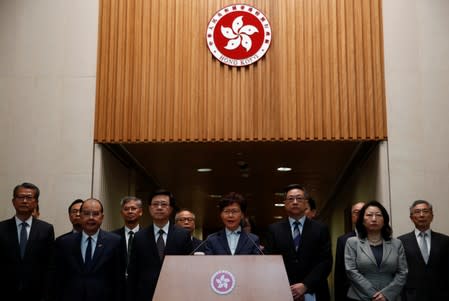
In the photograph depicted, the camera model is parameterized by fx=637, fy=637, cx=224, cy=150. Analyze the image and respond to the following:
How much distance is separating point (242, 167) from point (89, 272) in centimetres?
522

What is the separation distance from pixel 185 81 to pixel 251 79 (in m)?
0.77

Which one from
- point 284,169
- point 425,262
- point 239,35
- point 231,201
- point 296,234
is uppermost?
point 239,35

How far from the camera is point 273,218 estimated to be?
17031mm

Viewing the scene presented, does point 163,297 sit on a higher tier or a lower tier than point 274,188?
lower

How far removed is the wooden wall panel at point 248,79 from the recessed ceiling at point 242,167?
1.33ft

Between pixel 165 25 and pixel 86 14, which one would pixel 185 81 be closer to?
pixel 165 25

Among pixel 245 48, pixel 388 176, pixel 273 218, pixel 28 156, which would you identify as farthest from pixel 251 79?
pixel 273 218

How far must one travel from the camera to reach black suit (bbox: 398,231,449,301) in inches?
223

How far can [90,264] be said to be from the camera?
16.7 ft

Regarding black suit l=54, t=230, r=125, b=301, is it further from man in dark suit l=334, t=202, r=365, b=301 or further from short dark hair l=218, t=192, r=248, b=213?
man in dark suit l=334, t=202, r=365, b=301

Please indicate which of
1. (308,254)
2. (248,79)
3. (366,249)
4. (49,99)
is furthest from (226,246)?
(49,99)

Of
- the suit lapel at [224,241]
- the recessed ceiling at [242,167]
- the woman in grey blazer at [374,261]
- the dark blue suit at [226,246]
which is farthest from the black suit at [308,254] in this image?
the recessed ceiling at [242,167]

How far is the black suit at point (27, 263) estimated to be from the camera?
17.4 feet

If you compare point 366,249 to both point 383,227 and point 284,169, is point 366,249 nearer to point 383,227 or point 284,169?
point 383,227
